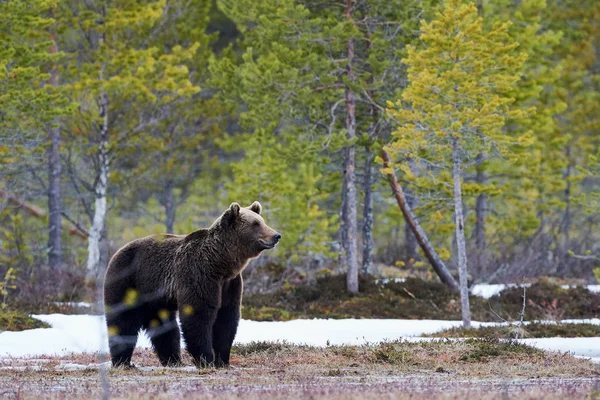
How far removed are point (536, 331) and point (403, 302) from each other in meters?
5.69

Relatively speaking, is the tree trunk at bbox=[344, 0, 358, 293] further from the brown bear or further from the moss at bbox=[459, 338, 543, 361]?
the brown bear

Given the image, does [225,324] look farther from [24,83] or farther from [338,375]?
[24,83]

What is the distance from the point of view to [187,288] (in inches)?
456

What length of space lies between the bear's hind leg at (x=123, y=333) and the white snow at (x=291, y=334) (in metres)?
2.37

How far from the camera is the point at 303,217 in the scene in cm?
2933

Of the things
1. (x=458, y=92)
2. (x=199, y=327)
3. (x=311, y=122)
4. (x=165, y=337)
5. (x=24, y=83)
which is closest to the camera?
(x=199, y=327)

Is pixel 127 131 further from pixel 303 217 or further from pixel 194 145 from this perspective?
pixel 303 217

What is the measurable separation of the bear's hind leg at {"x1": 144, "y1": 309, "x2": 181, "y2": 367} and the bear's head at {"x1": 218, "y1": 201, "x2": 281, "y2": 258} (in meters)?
1.44

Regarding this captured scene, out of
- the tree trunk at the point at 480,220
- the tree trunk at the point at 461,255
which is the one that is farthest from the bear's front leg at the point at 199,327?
the tree trunk at the point at 480,220

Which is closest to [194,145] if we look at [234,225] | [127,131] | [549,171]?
[127,131]

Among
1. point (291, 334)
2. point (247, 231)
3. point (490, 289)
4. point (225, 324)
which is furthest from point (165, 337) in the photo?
point (490, 289)

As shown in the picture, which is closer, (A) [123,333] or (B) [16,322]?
(A) [123,333]

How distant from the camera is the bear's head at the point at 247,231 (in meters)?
11.8

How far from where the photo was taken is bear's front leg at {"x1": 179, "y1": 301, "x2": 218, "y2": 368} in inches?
448
